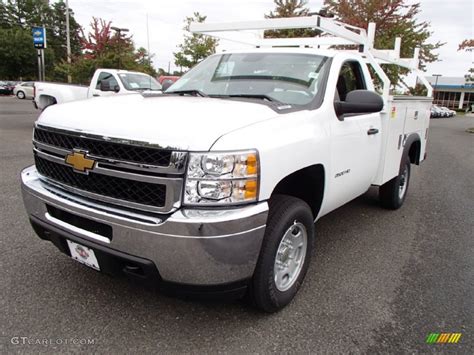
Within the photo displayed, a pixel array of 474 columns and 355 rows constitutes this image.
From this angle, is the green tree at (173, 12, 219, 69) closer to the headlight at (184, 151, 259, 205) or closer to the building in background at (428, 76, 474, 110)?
the headlight at (184, 151, 259, 205)

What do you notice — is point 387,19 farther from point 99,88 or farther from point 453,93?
point 453,93

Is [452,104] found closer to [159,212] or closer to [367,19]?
[367,19]

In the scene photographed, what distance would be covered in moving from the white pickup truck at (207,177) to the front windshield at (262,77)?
0.02 metres

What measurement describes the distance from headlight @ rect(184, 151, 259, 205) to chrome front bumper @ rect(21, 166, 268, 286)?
68mm

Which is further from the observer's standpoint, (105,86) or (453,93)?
(453,93)

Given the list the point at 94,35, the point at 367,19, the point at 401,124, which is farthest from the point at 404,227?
the point at 94,35

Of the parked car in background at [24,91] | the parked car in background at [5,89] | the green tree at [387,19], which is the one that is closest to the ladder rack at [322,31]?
the green tree at [387,19]

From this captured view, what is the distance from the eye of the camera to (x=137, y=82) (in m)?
11.5

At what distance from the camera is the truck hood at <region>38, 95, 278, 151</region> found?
2154 mm

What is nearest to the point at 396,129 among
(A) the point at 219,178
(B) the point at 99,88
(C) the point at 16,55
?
(A) the point at 219,178

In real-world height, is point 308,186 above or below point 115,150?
below

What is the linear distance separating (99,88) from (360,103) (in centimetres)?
981

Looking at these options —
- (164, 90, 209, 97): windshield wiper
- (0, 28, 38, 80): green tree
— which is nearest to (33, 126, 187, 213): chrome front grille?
(164, 90, 209, 97): windshield wiper

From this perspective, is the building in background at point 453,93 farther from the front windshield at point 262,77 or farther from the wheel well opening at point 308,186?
the wheel well opening at point 308,186
